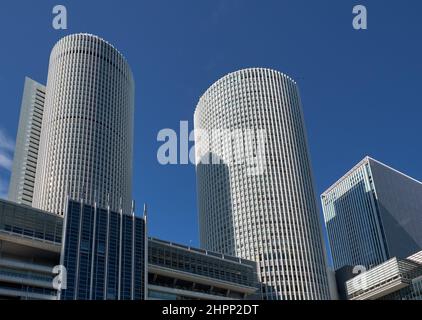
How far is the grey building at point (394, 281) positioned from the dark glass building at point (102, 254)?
83333 millimetres

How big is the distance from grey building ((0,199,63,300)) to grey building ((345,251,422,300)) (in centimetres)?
10307

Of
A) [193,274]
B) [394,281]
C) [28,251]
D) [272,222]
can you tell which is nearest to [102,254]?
[28,251]

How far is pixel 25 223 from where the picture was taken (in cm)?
12094

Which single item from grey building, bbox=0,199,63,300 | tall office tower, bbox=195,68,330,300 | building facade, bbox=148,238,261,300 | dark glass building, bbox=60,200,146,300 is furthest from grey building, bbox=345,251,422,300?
grey building, bbox=0,199,63,300

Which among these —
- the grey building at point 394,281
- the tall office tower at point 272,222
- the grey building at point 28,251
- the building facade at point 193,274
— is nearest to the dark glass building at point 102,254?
the grey building at point 28,251

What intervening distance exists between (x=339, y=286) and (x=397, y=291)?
26.9m

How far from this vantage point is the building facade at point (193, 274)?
5374 inches

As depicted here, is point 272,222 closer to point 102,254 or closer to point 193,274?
point 193,274

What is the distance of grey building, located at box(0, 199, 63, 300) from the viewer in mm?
112000
